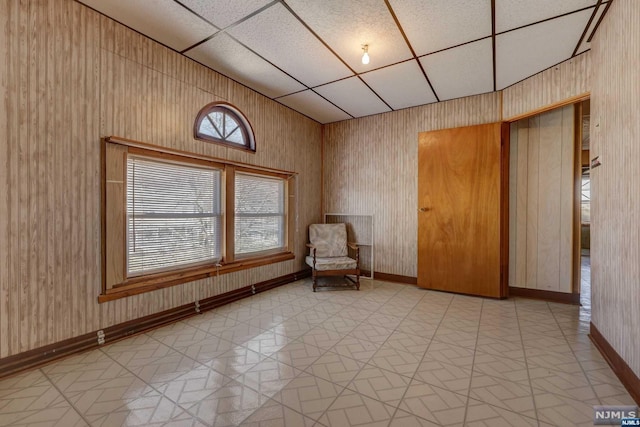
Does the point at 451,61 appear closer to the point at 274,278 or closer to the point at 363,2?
the point at 363,2

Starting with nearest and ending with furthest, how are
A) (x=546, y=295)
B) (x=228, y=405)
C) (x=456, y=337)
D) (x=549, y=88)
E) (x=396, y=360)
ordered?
(x=228, y=405), (x=396, y=360), (x=456, y=337), (x=549, y=88), (x=546, y=295)

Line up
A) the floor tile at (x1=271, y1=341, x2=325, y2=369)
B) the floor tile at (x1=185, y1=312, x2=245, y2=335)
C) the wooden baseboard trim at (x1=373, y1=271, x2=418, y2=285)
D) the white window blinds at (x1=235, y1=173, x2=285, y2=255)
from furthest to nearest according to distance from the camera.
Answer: the wooden baseboard trim at (x1=373, y1=271, x2=418, y2=285)
the white window blinds at (x1=235, y1=173, x2=285, y2=255)
the floor tile at (x1=185, y1=312, x2=245, y2=335)
the floor tile at (x1=271, y1=341, x2=325, y2=369)

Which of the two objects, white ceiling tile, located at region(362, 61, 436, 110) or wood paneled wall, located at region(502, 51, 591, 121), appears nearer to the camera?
wood paneled wall, located at region(502, 51, 591, 121)

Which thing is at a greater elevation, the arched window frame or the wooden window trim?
the arched window frame

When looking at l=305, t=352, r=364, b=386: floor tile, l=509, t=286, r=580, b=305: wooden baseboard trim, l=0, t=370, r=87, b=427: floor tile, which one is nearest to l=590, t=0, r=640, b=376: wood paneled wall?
l=509, t=286, r=580, b=305: wooden baseboard trim

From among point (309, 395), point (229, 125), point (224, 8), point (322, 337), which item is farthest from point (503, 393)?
point (229, 125)

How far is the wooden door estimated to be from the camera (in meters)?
3.72

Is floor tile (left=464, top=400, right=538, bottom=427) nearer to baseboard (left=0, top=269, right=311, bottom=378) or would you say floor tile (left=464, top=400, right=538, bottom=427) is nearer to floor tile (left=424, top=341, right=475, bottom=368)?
floor tile (left=424, top=341, right=475, bottom=368)

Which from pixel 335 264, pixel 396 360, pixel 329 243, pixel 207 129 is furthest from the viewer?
pixel 329 243

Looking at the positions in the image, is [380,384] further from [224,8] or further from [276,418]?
[224,8]

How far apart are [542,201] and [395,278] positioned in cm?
237

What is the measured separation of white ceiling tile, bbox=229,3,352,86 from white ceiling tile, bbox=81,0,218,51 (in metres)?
0.34

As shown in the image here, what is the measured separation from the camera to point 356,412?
1.60 metres

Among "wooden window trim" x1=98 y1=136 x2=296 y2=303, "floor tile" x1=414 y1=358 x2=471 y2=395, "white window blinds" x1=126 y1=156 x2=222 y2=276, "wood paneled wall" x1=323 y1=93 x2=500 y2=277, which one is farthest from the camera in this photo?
"wood paneled wall" x1=323 y1=93 x2=500 y2=277
